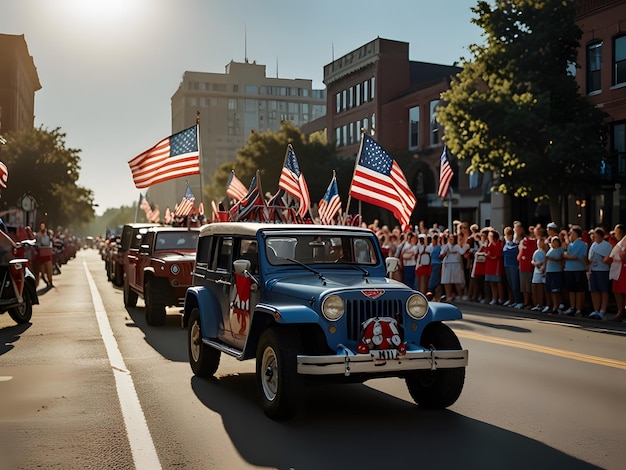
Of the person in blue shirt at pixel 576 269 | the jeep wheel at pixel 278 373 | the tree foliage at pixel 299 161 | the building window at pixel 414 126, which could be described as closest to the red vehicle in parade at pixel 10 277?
the jeep wheel at pixel 278 373

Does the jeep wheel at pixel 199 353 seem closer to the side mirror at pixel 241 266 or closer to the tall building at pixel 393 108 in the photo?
the side mirror at pixel 241 266

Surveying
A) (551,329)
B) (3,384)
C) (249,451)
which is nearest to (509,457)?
(249,451)

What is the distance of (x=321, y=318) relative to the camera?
731 cm

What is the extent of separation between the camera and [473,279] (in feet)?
73.5

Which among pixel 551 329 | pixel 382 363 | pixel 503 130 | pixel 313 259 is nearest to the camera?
pixel 382 363

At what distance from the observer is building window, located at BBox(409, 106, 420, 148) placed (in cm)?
5488

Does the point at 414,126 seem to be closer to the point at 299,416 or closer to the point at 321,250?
the point at 321,250

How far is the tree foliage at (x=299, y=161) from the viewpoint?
59.4 m

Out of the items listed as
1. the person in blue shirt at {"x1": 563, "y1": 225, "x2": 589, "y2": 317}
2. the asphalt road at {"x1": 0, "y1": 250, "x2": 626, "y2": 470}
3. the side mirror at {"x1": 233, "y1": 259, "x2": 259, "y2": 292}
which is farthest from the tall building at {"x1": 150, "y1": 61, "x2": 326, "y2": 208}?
the side mirror at {"x1": 233, "y1": 259, "x2": 259, "y2": 292}

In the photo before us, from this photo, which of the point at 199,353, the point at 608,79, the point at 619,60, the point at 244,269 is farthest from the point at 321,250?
the point at 619,60

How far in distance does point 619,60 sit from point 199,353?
27214 millimetres

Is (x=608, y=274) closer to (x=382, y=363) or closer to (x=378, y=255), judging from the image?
(x=378, y=255)

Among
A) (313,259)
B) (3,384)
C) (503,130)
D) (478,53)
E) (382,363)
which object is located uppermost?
(478,53)

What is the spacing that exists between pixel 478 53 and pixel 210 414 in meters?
23.1
